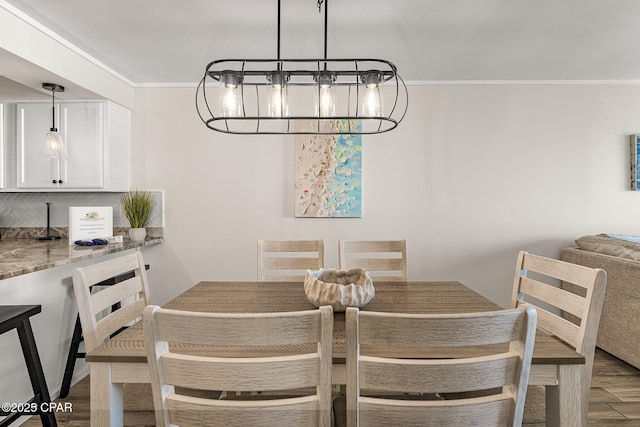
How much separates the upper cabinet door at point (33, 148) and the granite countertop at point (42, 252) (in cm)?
50

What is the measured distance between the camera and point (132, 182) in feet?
11.9

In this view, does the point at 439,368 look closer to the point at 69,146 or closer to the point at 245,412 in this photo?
the point at 245,412

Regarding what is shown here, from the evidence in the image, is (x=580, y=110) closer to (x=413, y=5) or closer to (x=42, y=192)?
(x=413, y=5)

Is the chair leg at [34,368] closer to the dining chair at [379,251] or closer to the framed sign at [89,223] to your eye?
the framed sign at [89,223]

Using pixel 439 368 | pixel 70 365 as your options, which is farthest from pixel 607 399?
pixel 70 365

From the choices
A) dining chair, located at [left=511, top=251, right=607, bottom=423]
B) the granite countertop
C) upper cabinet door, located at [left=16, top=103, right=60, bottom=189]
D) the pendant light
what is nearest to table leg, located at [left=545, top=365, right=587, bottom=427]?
dining chair, located at [left=511, top=251, right=607, bottom=423]

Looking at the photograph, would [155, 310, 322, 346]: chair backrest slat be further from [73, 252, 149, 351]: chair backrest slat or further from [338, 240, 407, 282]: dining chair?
[338, 240, 407, 282]: dining chair

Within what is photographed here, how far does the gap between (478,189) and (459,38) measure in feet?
4.58

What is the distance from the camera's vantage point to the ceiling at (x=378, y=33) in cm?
228

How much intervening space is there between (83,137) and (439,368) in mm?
3381

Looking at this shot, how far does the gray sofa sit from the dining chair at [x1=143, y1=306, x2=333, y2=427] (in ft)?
8.74

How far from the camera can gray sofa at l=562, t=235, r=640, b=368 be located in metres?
2.65

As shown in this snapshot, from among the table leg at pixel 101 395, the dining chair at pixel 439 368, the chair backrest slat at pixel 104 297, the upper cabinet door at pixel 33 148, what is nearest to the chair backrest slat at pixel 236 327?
the dining chair at pixel 439 368

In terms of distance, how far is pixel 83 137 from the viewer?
328 centimetres
